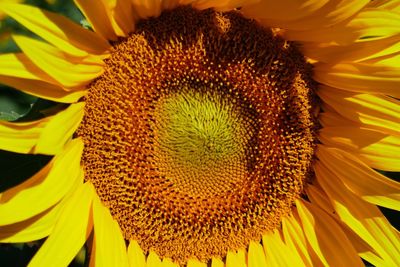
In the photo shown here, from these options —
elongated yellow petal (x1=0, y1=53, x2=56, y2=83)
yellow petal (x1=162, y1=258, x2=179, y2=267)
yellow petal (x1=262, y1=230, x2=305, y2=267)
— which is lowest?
yellow petal (x1=162, y1=258, x2=179, y2=267)

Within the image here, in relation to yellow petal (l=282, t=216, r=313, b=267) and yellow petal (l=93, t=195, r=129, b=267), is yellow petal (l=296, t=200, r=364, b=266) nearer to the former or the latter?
yellow petal (l=282, t=216, r=313, b=267)

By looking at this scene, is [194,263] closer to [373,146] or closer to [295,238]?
[295,238]

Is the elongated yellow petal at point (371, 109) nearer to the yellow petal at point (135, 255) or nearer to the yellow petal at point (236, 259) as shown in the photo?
the yellow petal at point (236, 259)

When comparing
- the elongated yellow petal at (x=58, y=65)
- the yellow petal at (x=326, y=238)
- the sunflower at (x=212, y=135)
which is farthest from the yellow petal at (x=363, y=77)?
the elongated yellow petal at (x=58, y=65)

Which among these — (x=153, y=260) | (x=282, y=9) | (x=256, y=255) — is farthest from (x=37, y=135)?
(x=256, y=255)

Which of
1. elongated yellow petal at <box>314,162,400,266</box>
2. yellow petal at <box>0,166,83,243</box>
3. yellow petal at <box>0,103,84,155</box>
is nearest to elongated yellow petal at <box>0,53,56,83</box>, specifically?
yellow petal at <box>0,103,84,155</box>

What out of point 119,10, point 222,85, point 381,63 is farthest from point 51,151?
point 381,63

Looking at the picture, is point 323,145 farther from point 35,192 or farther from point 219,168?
point 35,192
